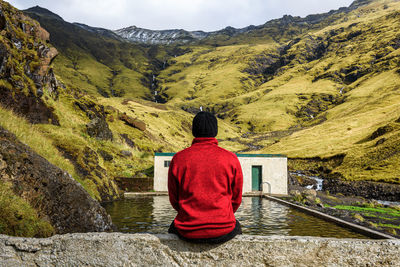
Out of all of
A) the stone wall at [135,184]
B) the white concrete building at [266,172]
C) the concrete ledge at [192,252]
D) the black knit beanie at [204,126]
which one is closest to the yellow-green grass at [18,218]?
the concrete ledge at [192,252]

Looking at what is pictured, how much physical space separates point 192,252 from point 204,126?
1.74 metres

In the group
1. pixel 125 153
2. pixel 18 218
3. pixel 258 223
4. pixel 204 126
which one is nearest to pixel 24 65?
pixel 125 153

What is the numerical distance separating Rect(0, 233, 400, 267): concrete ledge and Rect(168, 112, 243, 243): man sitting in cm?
18

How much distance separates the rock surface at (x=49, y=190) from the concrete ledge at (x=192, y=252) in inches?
178

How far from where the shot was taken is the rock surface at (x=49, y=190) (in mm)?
7699

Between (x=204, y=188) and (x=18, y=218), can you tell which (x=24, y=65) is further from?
(x=204, y=188)

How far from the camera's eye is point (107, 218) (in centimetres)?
989

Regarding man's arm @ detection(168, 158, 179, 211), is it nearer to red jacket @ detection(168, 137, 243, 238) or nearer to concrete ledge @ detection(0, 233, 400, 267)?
red jacket @ detection(168, 137, 243, 238)

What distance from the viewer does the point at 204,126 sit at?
13.5 ft

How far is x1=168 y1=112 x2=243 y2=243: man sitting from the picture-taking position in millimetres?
3574

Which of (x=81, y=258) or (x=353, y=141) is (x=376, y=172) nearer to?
(x=353, y=141)

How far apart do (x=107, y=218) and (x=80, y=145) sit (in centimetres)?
1250

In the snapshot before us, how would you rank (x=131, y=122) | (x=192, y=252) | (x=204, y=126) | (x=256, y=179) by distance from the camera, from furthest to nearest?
(x=131, y=122) < (x=256, y=179) < (x=204, y=126) < (x=192, y=252)

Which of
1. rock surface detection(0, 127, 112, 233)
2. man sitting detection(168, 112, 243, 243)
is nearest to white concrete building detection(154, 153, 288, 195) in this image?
rock surface detection(0, 127, 112, 233)
